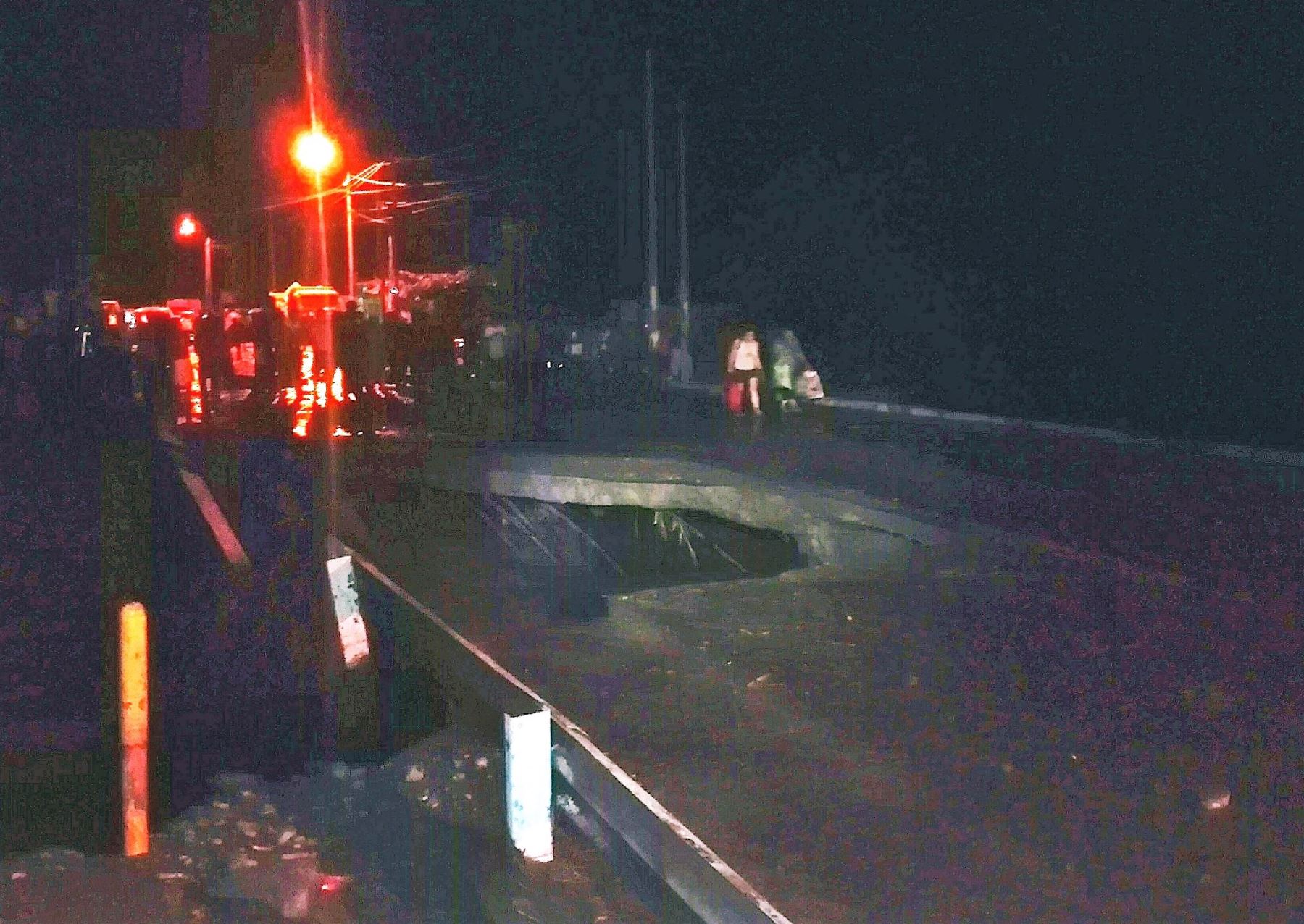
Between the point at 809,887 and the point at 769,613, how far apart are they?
510 centimetres

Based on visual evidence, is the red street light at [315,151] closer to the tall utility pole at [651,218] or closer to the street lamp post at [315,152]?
the street lamp post at [315,152]

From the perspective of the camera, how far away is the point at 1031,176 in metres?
34.4

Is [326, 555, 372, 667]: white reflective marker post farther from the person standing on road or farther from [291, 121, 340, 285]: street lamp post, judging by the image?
[291, 121, 340, 285]: street lamp post

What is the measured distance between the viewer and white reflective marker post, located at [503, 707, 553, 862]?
614cm

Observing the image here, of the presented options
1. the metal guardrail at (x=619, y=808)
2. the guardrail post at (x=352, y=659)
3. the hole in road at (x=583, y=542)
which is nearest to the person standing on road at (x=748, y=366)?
the hole in road at (x=583, y=542)

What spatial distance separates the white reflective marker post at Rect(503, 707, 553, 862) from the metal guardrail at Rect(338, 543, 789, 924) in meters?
0.06

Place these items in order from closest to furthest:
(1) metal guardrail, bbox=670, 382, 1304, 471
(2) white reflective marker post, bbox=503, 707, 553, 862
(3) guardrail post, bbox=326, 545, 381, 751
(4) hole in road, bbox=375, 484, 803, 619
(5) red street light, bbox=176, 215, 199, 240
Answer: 1. (2) white reflective marker post, bbox=503, 707, 553, 862
2. (3) guardrail post, bbox=326, 545, 381, 751
3. (4) hole in road, bbox=375, 484, 803, 619
4. (1) metal guardrail, bbox=670, 382, 1304, 471
5. (5) red street light, bbox=176, 215, 199, 240

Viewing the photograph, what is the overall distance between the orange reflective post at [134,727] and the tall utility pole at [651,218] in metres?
30.9

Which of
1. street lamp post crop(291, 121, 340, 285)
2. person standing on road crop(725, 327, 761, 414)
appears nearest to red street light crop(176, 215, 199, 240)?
street lamp post crop(291, 121, 340, 285)

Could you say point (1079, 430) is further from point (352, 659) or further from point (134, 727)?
point (134, 727)

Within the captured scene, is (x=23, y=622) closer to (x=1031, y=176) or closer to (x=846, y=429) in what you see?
(x=846, y=429)

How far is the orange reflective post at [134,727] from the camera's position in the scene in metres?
6.23

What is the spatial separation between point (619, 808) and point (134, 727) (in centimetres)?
191

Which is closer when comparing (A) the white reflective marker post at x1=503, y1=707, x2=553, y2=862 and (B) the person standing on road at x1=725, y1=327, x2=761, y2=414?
(A) the white reflective marker post at x1=503, y1=707, x2=553, y2=862
